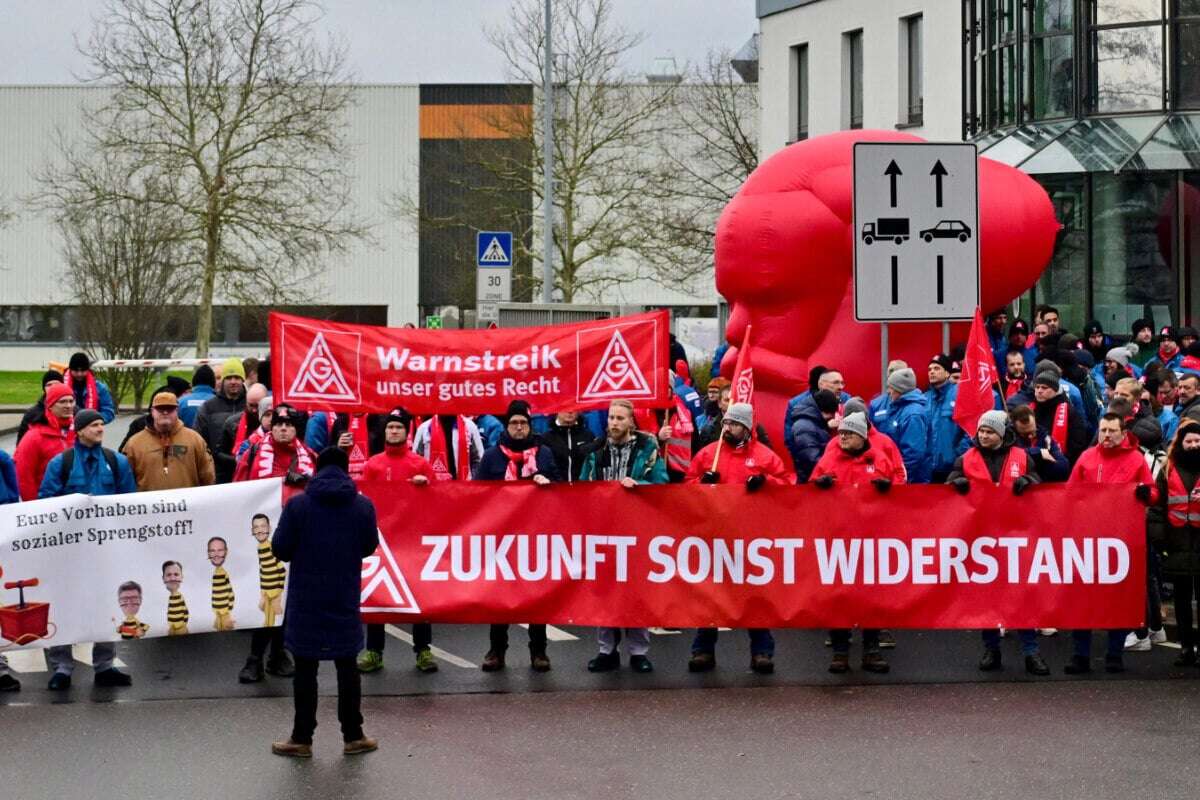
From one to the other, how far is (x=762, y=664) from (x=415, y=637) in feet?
7.06

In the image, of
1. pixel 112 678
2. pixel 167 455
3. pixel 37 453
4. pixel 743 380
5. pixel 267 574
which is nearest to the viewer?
pixel 112 678

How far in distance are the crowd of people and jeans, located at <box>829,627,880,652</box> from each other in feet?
0.04

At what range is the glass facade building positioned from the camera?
1017 inches

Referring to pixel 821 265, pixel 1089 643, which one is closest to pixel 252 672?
pixel 1089 643

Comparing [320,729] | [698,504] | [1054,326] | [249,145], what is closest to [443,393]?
[698,504]

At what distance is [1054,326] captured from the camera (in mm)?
17719

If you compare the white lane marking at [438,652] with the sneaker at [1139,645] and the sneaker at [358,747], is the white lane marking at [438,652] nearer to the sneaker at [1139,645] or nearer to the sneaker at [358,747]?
the sneaker at [358,747]

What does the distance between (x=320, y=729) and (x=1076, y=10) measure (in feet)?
66.4

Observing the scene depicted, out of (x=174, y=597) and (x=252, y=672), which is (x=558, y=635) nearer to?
(x=252, y=672)

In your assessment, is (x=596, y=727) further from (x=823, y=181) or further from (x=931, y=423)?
(x=823, y=181)

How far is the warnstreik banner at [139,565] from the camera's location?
35.8 ft

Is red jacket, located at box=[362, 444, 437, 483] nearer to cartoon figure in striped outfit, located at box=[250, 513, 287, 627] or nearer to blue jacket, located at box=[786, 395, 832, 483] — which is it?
cartoon figure in striped outfit, located at box=[250, 513, 287, 627]

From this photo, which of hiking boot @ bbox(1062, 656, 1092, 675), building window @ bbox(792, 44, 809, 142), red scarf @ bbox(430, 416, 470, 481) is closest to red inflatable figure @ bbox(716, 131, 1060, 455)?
red scarf @ bbox(430, 416, 470, 481)

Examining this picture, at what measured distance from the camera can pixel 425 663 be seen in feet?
37.4
